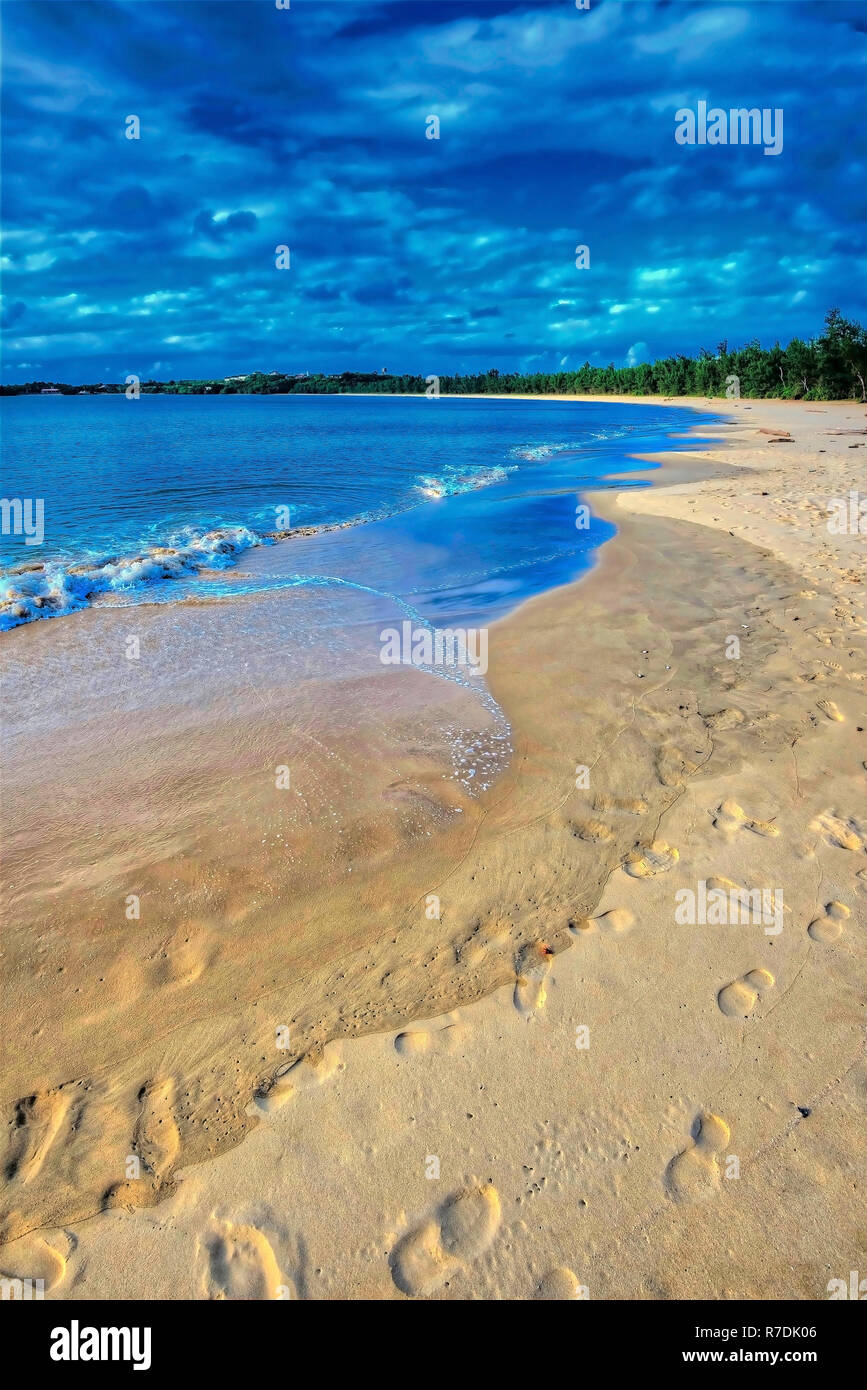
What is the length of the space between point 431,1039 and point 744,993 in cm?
182

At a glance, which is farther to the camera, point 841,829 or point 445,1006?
point 841,829

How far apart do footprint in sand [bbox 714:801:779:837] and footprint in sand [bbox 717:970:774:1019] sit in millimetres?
1306

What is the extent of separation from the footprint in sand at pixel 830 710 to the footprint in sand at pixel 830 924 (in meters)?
2.63

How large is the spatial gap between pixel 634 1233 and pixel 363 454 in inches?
1422

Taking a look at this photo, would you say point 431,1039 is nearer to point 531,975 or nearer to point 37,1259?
point 531,975

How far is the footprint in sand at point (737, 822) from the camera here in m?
4.86

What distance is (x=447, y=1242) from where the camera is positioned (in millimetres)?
2686

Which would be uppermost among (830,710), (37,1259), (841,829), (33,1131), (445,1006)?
(830,710)

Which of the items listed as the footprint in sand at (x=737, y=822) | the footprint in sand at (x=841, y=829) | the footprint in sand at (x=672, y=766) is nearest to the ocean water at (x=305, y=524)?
the footprint in sand at (x=672, y=766)

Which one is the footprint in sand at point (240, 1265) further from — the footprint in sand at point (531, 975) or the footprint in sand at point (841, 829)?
the footprint in sand at point (841, 829)

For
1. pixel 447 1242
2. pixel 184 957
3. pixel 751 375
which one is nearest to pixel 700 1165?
pixel 447 1242

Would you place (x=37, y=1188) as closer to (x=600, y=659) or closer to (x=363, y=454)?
(x=600, y=659)

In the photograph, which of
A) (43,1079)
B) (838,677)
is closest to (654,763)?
(838,677)

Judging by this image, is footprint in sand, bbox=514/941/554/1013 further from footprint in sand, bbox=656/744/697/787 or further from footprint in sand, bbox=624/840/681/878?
footprint in sand, bbox=656/744/697/787
